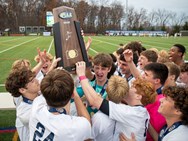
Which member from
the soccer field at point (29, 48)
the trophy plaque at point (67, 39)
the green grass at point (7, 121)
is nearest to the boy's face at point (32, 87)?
the trophy plaque at point (67, 39)

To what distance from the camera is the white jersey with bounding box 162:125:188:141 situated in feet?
7.63

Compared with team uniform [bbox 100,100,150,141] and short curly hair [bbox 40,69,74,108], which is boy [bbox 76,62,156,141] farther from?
short curly hair [bbox 40,69,74,108]

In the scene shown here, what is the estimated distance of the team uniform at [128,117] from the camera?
253 centimetres

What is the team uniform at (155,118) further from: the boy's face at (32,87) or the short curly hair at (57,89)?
the boy's face at (32,87)

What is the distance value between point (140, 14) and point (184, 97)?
327ft

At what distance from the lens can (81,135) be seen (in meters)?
2.24

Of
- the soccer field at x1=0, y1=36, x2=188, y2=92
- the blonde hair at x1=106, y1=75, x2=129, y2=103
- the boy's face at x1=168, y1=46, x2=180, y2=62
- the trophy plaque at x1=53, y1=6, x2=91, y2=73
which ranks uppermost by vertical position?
the trophy plaque at x1=53, y1=6, x2=91, y2=73

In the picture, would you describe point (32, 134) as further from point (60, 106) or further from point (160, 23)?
point (160, 23)

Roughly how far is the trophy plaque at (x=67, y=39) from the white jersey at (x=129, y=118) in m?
0.80

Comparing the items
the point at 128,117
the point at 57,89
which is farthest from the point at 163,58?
the point at 57,89

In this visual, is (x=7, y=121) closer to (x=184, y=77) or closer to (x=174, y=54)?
(x=184, y=77)

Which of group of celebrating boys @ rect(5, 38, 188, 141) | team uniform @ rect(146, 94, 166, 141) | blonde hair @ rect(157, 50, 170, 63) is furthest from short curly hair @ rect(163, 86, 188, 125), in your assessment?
blonde hair @ rect(157, 50, 170, 63)

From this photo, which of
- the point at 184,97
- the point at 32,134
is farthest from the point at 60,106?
the point at 184,97

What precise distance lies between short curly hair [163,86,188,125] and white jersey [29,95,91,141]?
865 mm
